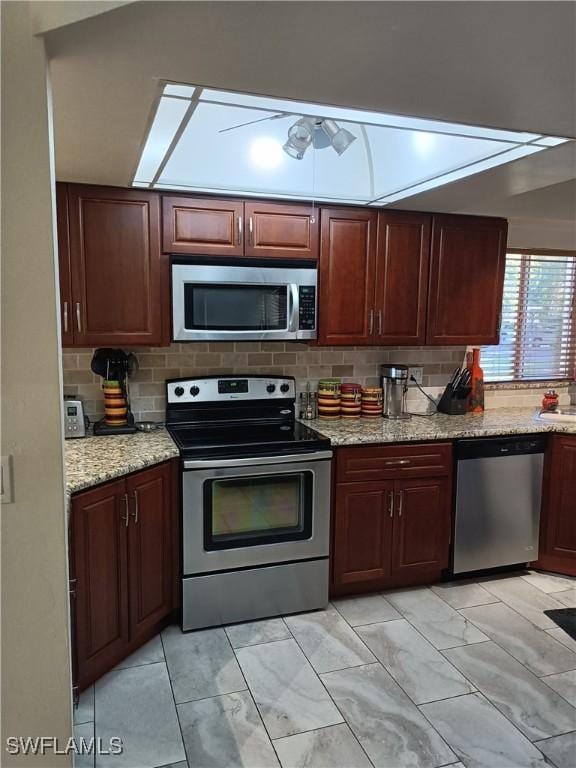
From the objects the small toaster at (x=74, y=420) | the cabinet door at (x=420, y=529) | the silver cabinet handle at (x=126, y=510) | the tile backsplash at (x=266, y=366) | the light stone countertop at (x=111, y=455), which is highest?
the tile backsplash at (x=266, y=366)

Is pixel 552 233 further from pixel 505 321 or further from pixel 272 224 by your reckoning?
pixel 272 224

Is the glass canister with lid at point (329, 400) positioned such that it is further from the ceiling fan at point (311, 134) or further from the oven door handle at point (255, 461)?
the ceiling fan at point (311, 134)

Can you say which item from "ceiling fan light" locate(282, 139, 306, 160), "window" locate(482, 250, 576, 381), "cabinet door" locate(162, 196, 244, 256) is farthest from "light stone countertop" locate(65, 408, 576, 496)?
"ceiling fan light" locate(282, 139, 306, 160)

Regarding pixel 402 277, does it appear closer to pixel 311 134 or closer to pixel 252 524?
pixel 311 134

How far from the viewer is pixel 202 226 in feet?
9.33

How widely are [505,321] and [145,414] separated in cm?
262

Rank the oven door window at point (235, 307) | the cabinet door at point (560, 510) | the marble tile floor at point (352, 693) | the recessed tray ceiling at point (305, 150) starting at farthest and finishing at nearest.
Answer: the cabinet door at point (560, 510) → the oven door window at point (235, 307) → the marble tile floor at point (352, 693) → the recessed tray ceiling at point (305, 150)

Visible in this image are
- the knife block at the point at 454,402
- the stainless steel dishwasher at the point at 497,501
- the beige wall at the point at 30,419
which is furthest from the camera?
the knife block at the point at 454,402

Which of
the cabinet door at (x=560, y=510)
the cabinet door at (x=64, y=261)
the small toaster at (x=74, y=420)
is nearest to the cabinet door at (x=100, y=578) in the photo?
the small toaster at (x=74, y=420)

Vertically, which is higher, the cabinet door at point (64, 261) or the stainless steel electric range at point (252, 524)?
the cabinet door at point (64, 261)

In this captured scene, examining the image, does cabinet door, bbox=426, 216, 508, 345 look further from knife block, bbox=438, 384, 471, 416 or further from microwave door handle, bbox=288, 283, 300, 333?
microwave door handle, bbox=288, 283, 300, 333

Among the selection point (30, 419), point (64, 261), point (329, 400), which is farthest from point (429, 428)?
point (30, 419)

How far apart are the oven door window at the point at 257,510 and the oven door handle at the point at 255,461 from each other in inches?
3.0

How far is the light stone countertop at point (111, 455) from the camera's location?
219cm
